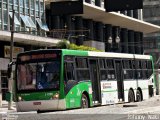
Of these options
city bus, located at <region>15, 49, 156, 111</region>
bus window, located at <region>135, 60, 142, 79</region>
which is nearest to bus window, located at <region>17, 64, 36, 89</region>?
city bus, located at <region>15, 49, 156, 111</region>

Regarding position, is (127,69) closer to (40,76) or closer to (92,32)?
(40,76)

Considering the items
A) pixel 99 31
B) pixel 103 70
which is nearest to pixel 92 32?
pixel 99 31

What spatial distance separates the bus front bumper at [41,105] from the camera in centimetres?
2145

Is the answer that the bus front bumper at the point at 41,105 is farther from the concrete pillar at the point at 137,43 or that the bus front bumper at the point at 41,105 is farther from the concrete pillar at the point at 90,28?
the concrete pillar at the point at 137,43

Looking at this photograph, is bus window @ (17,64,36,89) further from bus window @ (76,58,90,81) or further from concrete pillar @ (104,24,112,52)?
concrete pillar @ (104,24,112,52)

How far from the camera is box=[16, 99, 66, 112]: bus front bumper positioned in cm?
2145

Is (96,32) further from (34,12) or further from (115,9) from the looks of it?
(115,9)

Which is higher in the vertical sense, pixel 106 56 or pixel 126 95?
pixel 106 56

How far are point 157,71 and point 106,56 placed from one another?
53.7 feet

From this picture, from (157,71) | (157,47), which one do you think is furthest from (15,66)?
(157,47)

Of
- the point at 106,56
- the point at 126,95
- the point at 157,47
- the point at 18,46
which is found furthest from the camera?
the point at 157,47

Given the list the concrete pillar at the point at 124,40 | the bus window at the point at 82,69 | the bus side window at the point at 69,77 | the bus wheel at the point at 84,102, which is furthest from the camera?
the concrete pillar at the point at 124,40

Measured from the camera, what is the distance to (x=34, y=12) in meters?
58.1

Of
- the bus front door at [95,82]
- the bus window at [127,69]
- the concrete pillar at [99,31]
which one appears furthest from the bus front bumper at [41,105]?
the concrete pillar at [99,31]
